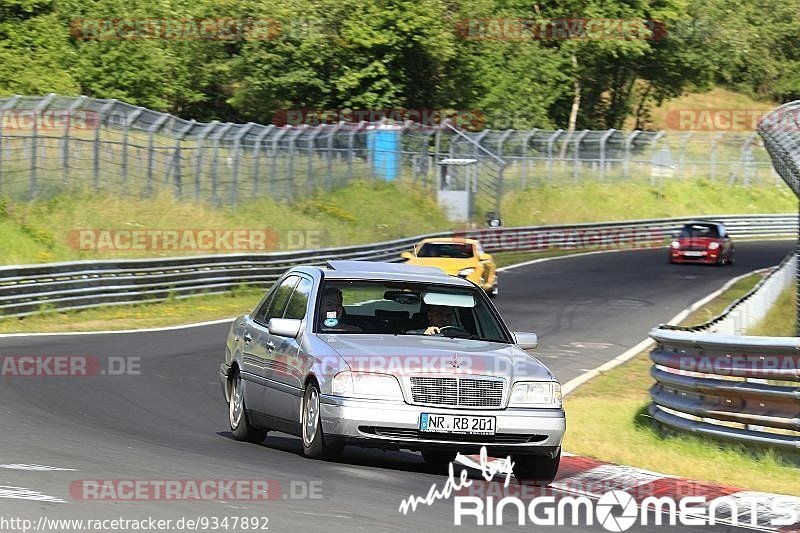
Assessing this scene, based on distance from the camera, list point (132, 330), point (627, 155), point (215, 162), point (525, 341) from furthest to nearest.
→ point (627, 155) < point (215, 162) < point (132, 330) < point (525, 341)

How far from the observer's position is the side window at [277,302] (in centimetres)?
1223

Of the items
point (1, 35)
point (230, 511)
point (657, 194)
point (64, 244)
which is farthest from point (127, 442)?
point (657, 194)

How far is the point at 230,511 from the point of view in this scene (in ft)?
26.3

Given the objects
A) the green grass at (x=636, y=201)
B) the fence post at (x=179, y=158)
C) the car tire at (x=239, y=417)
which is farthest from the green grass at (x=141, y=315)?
the green grass at (x=636, y=201)

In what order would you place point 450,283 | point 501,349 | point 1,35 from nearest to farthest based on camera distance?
point 501,349, point 450,283, point 1,35

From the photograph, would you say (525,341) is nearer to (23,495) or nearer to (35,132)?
(23,495)

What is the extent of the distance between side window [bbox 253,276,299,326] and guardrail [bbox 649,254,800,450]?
353cm

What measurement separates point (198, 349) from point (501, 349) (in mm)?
11017

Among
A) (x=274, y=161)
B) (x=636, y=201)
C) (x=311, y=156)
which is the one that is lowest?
(x=636, y=201)

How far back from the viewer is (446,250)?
1249 inches

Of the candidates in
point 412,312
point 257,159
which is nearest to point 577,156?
point 257,159

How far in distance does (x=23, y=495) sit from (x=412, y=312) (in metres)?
4.08

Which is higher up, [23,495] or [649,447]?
[23,495]

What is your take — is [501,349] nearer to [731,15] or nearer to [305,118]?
[305,118]
